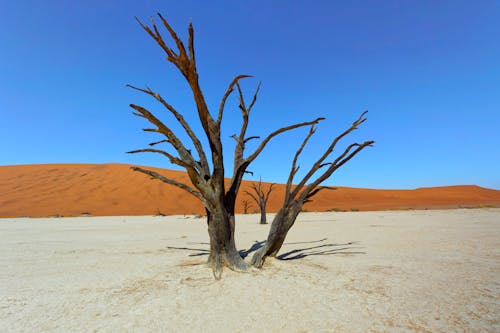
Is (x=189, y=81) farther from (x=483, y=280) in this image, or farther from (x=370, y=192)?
(x=370, y=192)

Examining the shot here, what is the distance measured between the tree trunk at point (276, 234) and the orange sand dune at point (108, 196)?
25140 millimetres

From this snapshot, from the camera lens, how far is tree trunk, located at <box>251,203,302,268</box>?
482cm

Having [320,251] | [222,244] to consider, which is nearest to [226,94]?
[222,244]

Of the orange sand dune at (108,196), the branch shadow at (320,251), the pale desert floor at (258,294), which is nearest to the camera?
the pale desert floor at (258,294)

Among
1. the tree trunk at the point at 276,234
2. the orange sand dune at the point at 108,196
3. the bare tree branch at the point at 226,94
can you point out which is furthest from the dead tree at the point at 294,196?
the orange sand dune at the point at 108,196

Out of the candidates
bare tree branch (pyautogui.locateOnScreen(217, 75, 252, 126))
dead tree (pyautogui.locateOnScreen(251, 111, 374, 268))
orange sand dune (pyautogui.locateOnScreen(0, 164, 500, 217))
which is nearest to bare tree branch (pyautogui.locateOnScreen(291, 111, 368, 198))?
dead tree (pyautogui.locateOnScreen(251, 111, 374, 268))

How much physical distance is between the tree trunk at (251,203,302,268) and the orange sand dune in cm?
2514

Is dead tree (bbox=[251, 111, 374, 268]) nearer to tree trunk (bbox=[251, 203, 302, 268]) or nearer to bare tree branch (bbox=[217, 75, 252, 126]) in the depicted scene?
tree trunk (bbox=[251, 203, 302, 268])

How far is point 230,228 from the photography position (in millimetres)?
4707

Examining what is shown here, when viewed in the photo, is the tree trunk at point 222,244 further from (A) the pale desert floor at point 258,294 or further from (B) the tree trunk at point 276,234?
(B) the tree trunk at point 276,234

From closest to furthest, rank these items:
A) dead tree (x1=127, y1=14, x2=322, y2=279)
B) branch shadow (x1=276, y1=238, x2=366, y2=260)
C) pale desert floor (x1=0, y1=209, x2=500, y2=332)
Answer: pale desert floor (x1=0, y1=209, x2=500, y2=332) → dead tree (x1=127, y1=14, x2=322, y2=279) → branch shadow (x1=276, y1=238, x2=366, y2=260)

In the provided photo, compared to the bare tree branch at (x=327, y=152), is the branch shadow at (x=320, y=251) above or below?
below

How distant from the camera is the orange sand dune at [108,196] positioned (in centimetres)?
2780

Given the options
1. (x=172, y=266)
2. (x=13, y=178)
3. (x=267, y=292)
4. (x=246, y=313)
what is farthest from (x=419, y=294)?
(x=13, y=178)
